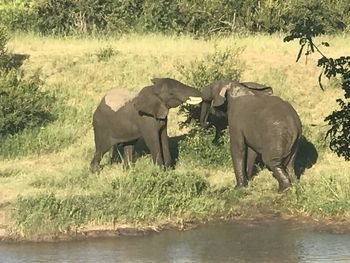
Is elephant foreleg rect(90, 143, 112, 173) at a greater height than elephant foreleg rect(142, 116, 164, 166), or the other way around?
elephant foreleg rect(142, 116, 164, 166)

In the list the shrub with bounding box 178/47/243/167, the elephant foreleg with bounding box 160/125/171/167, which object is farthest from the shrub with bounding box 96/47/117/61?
the elephant foreleg with bounding box 160/125/171/167

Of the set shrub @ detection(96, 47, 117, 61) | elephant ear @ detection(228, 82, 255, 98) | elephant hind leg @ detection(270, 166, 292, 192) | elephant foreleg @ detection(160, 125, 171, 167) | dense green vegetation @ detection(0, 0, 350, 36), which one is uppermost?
elephant ear @ detection(228, 82, 255, 98)

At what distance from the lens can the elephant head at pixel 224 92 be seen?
12969mm

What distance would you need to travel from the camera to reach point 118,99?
13.6 m

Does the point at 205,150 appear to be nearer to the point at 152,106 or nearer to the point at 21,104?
the point at 152,106

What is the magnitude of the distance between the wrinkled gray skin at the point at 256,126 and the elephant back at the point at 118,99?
1191 mm

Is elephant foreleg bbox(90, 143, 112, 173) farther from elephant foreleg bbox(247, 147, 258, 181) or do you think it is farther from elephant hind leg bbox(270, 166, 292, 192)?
elephant hind leg bbox(270, 166, 292, 192)

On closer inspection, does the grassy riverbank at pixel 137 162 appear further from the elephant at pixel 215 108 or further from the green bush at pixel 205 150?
the elephant at pixel 215 108

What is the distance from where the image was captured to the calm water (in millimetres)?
9406

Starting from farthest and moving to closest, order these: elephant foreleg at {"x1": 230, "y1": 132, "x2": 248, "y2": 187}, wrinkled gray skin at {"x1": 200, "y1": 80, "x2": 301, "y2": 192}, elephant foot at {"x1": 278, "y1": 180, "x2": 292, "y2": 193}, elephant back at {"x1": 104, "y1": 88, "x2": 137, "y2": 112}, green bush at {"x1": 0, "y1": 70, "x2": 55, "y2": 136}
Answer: green bush at {"x1": 0, "y1": 70, "x2": 55, "y2": 136}, elephant back at {"x1": 104, "y1": 88, "x2": 137, "y2": 112}, elephant foreleg at {"x1": 230, "y1": 132, "x2": 248, "y2": 187}, wrinkled gray skin at {"x1": 200, "y1": 80, "x2": 301, "y2": 192}, elephant foot at {"x1": 278, "y1": 180, "x2": 292, "y2": 193}

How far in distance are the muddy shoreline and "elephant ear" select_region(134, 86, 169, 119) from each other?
2238 mm

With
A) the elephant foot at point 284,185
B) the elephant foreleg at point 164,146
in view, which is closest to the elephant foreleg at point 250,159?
the elephant foot at point 284,185

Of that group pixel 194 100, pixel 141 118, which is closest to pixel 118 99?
pixel 141 118

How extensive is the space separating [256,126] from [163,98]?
1545mm
